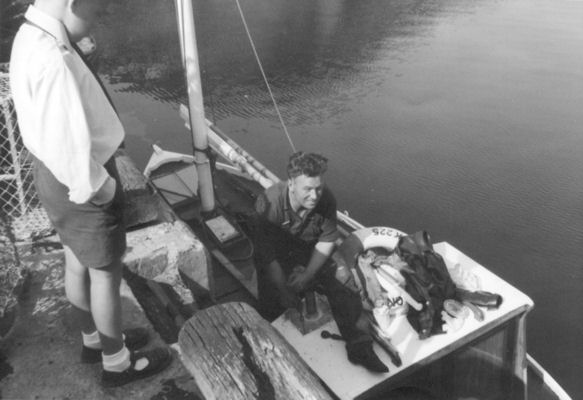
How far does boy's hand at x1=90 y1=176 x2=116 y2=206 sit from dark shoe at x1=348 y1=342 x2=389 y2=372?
86.7 inches

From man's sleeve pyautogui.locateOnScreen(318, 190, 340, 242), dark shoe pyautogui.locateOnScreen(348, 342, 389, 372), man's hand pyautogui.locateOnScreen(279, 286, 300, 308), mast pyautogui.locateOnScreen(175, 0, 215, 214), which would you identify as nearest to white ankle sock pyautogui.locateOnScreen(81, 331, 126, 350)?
man's hand pyautogui.locateOnScreen(279, 286, 300, 308)

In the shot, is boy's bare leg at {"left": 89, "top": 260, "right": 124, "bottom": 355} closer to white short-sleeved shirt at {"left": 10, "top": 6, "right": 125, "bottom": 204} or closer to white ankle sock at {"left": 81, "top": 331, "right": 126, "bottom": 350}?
white ankle sock at {"left": 81, "top": 331, "right": 126, "bottom": 350}

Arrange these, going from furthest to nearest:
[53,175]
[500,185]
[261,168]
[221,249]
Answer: [500,185]
[261,168]
[221,249]
[53,175]

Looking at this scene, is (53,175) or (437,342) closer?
(53,175)

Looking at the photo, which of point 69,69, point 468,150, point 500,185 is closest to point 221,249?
point 69,69

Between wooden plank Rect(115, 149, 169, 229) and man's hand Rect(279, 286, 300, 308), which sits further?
man's hand Rect(279, 286, 300, 308)

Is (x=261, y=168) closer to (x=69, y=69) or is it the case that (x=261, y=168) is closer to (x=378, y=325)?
(x=378, y=325)

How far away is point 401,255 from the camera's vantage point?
4031 mm

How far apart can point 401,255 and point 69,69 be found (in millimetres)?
3014

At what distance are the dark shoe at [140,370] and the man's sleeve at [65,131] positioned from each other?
1044mm

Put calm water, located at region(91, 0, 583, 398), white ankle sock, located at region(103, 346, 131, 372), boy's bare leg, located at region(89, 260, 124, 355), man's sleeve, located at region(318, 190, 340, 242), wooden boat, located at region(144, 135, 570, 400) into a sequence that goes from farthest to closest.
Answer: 1. calm water, located at region(91, 0, 583, 398)
2. wooden boat, located at region(144, 135, 570, 400)
3. man's sleeve, located at region(318, 190, 340, 242)
4. white ankle sock, located at region(103, 346, 131, 372)
5. boy's bare leg, located at region(89, 260, 124, 355)

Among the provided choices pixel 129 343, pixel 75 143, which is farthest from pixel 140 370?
pixel 75 143

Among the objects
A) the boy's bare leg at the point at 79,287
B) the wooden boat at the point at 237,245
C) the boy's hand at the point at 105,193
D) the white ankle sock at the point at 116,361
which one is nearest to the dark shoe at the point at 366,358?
the wooden boat at the point at 237,245

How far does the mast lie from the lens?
490 cm
